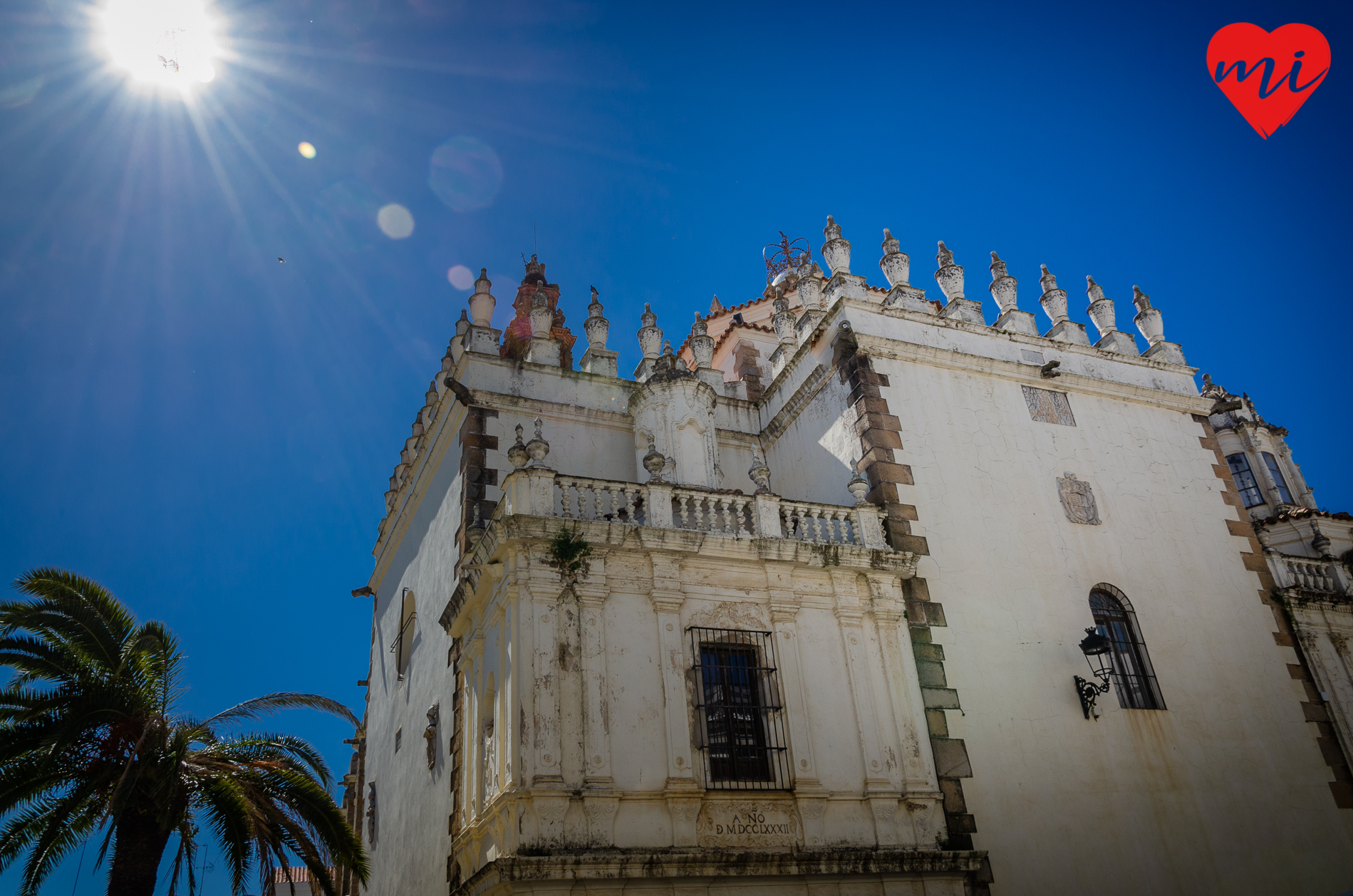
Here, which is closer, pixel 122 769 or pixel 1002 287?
pixel 122 769

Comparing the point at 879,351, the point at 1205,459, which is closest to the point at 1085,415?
the point at 1205,459

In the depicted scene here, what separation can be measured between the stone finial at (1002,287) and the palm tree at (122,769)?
14.5 metres

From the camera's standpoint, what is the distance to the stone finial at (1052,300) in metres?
18.6

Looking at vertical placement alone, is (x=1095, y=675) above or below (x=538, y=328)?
below

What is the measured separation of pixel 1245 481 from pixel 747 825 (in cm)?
2096

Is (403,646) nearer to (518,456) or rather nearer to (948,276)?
(518,456)

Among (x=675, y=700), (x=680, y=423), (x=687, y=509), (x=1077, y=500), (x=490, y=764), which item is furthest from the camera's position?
(x=680, y=423)

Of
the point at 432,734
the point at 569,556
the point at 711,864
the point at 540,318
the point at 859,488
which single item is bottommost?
the point at 711,864

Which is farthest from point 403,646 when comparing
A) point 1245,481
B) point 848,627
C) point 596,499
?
point 1245,481

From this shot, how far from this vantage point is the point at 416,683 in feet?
56.3

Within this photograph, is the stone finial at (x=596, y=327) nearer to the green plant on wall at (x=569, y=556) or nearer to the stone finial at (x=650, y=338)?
the stone finial at (x=650, y=338)

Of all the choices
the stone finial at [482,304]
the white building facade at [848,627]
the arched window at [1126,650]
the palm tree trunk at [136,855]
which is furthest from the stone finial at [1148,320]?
the palm tree trunk at [136,855]

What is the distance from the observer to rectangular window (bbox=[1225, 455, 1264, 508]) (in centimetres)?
2533

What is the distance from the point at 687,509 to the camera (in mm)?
13594
